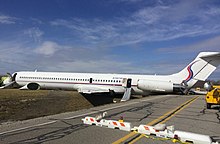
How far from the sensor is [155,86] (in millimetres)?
27453

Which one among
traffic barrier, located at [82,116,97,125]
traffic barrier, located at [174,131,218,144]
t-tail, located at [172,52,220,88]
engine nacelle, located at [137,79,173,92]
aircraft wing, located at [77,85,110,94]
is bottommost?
traffic barrier, located at [82,116,97,125]

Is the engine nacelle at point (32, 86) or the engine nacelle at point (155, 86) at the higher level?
the engine nacelle at point (155, 86)

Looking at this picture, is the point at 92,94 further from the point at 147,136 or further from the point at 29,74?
the point at 147,136

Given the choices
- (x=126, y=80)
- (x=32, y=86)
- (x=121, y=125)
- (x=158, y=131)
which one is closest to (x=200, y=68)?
(x=126, y=80)

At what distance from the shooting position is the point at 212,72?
25188 millimetres

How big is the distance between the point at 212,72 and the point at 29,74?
2636cm

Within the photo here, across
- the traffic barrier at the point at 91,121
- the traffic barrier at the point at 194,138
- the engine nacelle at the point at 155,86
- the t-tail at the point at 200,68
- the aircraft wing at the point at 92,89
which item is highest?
the t-tail at the point at 200,68

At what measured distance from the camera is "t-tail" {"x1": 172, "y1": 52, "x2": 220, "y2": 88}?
2448 centimetres

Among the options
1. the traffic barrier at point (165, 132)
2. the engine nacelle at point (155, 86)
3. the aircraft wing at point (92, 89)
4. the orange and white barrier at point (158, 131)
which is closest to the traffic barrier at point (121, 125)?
the traffic barrier at point (165, 132)

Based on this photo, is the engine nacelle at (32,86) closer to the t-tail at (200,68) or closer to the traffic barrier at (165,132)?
the t-tail at (200,68)

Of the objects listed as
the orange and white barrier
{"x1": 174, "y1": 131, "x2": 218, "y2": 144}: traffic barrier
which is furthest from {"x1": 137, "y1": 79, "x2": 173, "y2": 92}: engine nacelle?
{"x1": 174, "y1": 131, "x2": 218, "y2": 144}: traffic barrier

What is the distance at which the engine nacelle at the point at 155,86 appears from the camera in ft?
87.9

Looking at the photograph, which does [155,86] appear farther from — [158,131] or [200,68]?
[158,131]

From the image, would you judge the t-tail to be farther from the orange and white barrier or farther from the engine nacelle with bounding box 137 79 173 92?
the orange and white barrier
